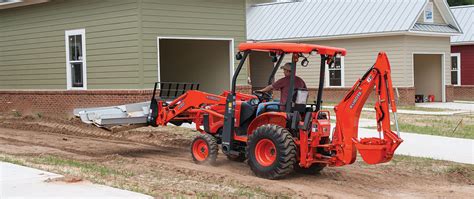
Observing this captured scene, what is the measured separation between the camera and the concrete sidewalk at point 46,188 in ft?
26.1

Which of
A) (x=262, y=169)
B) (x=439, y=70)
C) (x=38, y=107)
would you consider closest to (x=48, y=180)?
(x=262, y=169)

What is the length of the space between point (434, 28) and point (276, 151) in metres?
21.2

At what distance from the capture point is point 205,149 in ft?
37.5

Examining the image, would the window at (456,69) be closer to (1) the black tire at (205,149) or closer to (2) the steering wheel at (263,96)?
(2) the steering wheel at (263,96)

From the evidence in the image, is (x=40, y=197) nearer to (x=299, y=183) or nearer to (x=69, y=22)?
(x=299, y=183)

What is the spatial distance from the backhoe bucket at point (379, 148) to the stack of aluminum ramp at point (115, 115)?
5.12 m

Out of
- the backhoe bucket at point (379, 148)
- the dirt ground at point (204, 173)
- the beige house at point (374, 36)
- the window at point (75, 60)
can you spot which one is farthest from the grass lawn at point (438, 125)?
the window at point (75, 60)

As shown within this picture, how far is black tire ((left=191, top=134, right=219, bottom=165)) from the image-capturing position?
11203 mm

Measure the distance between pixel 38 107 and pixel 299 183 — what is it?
573 inches

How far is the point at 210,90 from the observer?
876 inches

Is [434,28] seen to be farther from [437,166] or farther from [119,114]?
[119,114]

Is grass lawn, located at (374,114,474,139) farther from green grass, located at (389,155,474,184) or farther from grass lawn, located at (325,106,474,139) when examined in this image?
green grass, located at (389,155,474,184)

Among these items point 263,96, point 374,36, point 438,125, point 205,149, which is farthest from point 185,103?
point 374,36

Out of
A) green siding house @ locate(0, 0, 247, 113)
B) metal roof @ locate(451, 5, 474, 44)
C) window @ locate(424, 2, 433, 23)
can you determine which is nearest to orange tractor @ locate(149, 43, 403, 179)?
green siding house @ locate(0, 0, 247, 113)
